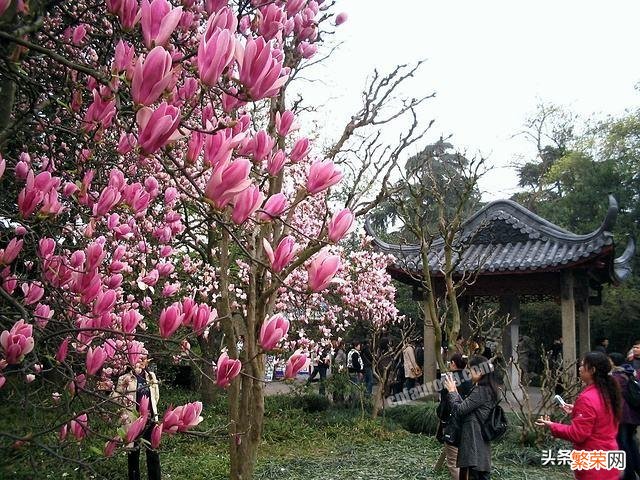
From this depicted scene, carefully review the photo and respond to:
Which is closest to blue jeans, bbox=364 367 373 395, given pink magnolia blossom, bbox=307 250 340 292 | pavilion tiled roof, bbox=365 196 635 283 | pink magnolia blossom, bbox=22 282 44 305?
pavilion tiled roof, bbox=365 196 635 283

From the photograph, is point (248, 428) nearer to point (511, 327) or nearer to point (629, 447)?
point (629, 447)

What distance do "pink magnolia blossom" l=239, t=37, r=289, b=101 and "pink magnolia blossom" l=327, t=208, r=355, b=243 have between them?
0.36 meters

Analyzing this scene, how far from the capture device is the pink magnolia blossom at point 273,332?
145cm

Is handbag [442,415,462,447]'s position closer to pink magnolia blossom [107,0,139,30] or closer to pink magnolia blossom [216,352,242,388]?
pink magnolia blossom [216,352,242,388]

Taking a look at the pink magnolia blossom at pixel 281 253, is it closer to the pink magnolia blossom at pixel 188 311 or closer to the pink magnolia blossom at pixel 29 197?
the pink magnolia blossom at pixel 188 311

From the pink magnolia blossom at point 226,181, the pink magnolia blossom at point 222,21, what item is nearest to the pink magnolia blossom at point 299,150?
the pink magnolia blossom at point 222,21

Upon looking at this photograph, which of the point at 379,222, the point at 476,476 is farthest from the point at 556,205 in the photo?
the point at 476,476

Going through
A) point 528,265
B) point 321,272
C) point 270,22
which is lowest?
point 321,272

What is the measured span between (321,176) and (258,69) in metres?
0.33

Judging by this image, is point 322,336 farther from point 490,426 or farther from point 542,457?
point 490,426

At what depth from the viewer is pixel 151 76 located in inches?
44.1

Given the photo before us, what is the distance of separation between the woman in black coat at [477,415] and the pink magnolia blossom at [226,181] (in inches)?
123

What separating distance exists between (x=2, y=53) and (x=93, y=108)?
0.26 meters

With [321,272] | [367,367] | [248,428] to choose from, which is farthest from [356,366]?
[321,272]
